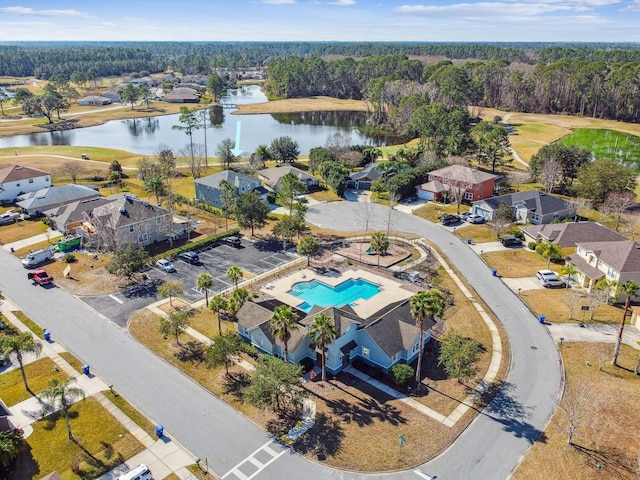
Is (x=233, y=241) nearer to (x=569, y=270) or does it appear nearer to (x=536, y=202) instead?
(x=569, y=270)

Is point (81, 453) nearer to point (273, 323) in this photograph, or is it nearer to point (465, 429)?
point (273, 323)

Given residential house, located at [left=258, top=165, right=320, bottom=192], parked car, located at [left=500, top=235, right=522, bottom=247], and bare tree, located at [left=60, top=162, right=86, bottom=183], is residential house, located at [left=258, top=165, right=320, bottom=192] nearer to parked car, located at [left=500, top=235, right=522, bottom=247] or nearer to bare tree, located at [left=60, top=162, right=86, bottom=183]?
bare tree, located at [left=60, top=162, right=86, bottom=183]

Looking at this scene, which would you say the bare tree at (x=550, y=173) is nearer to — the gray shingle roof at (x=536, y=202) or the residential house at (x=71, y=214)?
the gray shingle roof at (x=536, y=202)

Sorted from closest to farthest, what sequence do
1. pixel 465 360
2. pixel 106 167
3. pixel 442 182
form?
pixel 465 360 < pixel 442 182 < pixel 106 167

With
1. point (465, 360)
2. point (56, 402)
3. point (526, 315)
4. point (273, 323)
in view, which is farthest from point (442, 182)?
point (56, 402)

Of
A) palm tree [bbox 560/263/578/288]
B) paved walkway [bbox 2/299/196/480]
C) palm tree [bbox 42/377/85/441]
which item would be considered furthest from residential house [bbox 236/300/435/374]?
palm tree [bbox 560/263/578/288]

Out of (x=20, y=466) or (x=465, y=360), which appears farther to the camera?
(x=465, y=360)

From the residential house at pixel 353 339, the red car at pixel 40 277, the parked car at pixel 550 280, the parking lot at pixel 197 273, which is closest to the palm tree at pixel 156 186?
the parking lot at pixel 197 273
